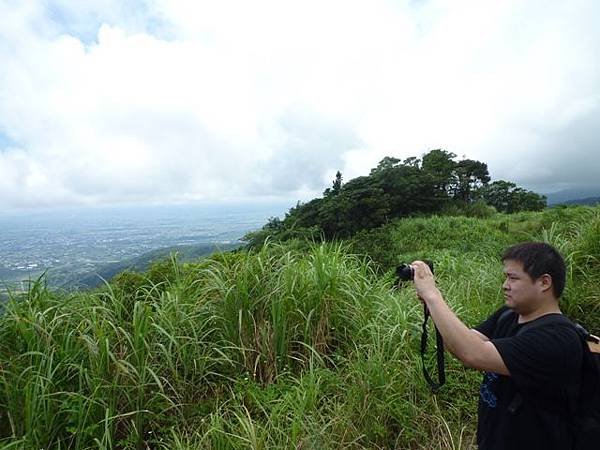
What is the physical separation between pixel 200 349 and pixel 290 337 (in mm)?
714

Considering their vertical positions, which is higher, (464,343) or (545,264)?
(545,264)

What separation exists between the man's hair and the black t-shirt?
165 mm

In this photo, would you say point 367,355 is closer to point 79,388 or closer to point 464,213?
point 79,388

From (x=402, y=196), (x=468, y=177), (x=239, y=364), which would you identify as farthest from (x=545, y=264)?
(x=468, y=177)

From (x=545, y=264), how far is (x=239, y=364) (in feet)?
7.37

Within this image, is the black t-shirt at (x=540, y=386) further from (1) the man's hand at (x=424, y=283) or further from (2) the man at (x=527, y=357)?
(1) the man's hand at (x=424, y=283)

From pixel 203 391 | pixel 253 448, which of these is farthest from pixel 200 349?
pixel 253 448

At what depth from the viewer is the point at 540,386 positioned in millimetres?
1360

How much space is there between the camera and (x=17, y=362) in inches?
95.5

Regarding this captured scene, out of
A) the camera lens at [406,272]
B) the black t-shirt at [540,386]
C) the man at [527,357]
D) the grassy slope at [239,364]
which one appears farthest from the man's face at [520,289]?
the grassy slope at [239,364]

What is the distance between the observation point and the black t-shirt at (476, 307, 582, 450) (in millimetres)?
1332

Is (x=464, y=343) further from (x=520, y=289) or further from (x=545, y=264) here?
(x=545, y=264)

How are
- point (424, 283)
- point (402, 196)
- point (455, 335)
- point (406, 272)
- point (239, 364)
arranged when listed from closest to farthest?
point (455, 335)
point (424, 283)
point (406, 272)
point (239, 364)
point (402, 196)

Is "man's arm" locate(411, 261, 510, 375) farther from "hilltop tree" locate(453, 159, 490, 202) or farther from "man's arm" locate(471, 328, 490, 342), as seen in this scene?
"hilltop tree" locate(453, 159, 490, 202)
